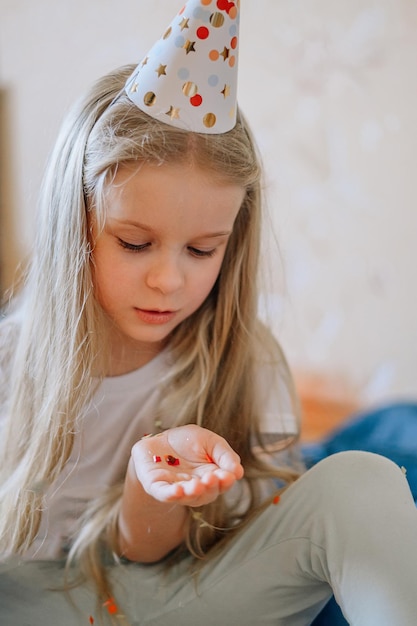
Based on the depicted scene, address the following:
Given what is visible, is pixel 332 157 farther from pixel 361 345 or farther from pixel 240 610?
pixel 240 610

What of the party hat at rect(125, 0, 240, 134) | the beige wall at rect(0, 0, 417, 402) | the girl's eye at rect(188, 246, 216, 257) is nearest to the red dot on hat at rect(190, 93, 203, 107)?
the party hat at rect(125, 0, 240, 134)

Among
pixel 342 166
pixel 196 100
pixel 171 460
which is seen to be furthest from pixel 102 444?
pixel 342 166

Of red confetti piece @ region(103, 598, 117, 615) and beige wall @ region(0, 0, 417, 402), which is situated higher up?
beige wall @ region(0, 0, 417, 402)

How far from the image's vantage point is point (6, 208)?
1.22 meters

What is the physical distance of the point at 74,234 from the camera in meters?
0.68

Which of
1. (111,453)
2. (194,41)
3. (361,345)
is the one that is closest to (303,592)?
(111,453)

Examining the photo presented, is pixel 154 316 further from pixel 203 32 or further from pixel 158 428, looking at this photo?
pixel 203 32

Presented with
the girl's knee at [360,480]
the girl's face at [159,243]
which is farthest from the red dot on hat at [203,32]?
the girl's knee at [360,480]

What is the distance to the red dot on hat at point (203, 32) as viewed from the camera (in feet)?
2.07

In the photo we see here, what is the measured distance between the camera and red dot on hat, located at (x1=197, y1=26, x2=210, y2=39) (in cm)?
63

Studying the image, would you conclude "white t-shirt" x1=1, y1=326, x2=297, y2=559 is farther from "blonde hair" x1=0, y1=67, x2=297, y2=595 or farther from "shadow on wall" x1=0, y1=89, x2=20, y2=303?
"shadow on wall" x1=0, y1=89, x2=20, y2=303

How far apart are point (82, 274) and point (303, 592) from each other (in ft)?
1.12

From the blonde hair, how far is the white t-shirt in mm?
17

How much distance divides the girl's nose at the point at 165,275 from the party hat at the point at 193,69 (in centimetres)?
12
